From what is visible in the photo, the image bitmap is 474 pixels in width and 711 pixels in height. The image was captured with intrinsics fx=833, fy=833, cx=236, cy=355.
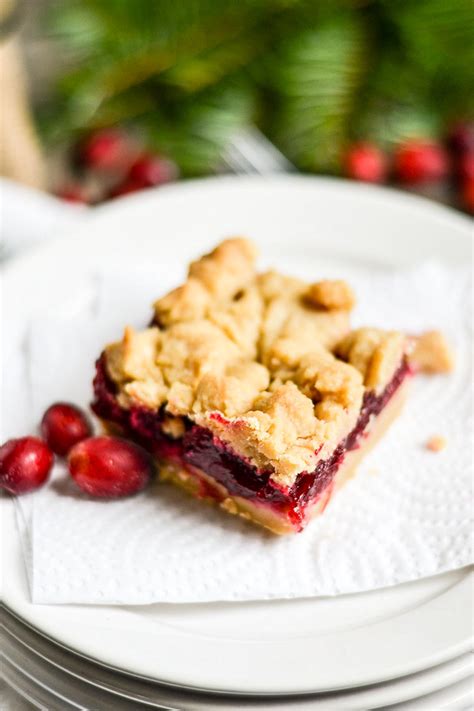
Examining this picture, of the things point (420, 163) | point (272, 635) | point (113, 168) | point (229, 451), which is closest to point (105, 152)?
point (113, 168)

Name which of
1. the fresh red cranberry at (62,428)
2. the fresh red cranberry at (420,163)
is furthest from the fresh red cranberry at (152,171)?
the fresh red cranberry at (62,428)

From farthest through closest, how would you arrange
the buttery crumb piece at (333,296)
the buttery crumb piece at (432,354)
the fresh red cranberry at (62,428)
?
the buttery crumb piece at (432,354) < the buttery crumb piece at (333,296) < the fresh red cranberry at (62,428)

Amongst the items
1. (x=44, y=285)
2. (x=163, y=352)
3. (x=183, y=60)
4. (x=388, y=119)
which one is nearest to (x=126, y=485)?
(x=163, y=352)

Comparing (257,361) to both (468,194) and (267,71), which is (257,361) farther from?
(267,71)

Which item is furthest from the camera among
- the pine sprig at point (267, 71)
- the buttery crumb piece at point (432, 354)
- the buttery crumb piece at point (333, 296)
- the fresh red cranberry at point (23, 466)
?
the pine sprig at point (267, 71)

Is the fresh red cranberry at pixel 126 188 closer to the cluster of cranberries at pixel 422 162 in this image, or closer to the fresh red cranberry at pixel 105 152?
the fresh red cranberry at pixel 105 152

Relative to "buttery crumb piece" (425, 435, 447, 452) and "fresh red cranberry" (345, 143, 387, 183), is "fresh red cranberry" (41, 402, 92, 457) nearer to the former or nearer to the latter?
"buttery crumb piece" (425, 435, 447, 452)

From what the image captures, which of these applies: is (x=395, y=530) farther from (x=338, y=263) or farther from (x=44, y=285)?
(x=44, y=285)

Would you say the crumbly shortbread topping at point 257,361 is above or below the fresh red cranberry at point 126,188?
above
